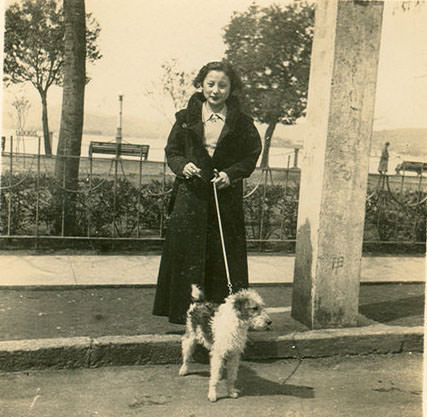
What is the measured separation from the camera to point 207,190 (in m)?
4.31

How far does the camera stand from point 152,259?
24.5 feet

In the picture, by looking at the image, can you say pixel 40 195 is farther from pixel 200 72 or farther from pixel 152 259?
pixel 200 72

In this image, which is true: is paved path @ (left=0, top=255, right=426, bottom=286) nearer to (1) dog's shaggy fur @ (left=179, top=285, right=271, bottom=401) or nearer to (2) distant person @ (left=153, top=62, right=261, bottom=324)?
(2) distant person @ (left=153, top=62, right=261, bottom=324)

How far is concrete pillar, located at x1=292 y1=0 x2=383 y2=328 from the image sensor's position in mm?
4477

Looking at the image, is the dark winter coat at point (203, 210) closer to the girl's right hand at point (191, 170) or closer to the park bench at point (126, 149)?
the girl's right hand at point (191, 170)

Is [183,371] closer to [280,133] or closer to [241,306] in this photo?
[241,306]

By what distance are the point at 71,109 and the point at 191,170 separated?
502 centimetres

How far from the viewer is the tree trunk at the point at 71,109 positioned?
7977 millimetres

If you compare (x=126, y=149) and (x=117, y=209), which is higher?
(x=126, y=149)

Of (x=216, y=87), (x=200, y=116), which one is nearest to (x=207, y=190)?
(x=200, y=116)

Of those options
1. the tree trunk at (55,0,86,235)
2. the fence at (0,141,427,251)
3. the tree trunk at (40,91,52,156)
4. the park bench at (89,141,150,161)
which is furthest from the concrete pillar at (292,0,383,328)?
the tree trunk at (40,91,52,156)

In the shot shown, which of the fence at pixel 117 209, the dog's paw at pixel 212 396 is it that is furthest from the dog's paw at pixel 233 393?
the fence at pixel 117 209

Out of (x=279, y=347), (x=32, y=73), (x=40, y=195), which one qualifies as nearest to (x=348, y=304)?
(x=279, y=347)

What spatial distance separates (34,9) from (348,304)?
504 inches
